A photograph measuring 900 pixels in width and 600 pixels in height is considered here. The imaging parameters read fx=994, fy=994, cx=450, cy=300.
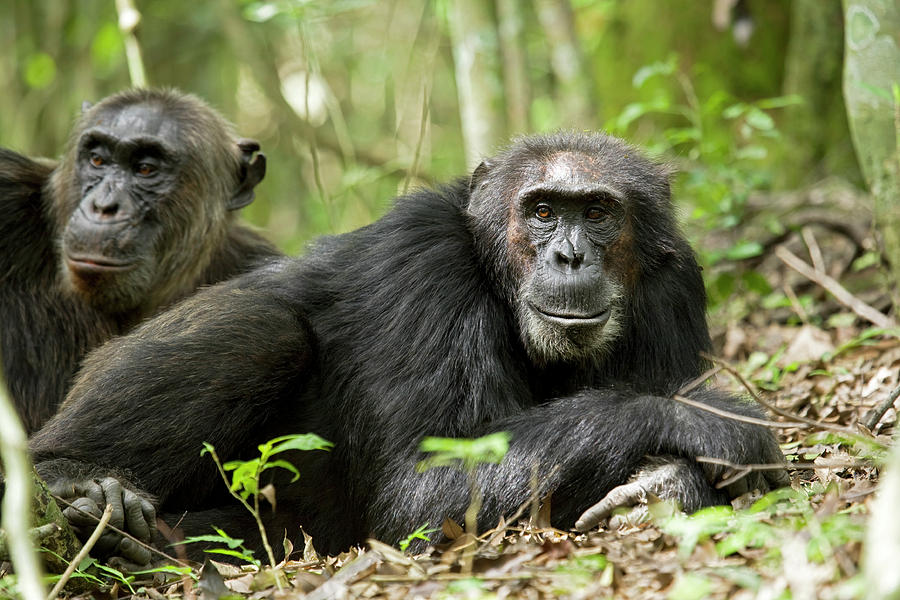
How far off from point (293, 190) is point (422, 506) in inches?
511

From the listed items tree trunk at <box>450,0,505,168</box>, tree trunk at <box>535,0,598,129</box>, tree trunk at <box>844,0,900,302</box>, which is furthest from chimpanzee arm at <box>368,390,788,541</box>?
tree trunk at <box>535,0,598,129</box>

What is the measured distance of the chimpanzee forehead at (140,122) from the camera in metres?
6.65

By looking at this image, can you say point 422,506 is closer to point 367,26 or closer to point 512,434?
point 512,434

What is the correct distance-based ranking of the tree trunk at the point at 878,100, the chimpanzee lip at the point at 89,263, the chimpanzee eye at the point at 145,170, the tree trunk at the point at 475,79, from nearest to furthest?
the tree trunk at the point at 878,100, the chimpanzee lip at the point at 89,263, the chimpanzee eye at the point at 145,170, the tree trunk at the point at 475,79

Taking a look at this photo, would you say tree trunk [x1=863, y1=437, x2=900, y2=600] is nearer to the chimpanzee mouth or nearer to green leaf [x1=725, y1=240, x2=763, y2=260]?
the chimpanzee mouth

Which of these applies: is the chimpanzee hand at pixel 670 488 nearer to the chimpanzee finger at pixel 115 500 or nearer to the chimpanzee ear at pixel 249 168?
the chimpanzee finger at pixel 115 500

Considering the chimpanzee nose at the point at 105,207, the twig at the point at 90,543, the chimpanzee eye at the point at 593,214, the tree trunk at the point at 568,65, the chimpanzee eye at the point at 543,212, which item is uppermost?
the tree trunk at the point at 568,65

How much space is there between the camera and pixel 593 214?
5082mm

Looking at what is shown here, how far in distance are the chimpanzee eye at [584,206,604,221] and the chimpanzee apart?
2.90 metres

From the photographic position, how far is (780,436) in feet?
18.6

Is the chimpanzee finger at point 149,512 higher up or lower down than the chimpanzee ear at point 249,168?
lower down

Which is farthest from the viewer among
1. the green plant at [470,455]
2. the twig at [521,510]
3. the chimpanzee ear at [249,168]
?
the chimpanzee ear at [249,168]

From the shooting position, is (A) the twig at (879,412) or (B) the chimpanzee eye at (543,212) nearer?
(A) the twig at (879,412)

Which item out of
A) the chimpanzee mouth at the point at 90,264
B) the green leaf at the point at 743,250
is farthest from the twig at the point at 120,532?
the green leaf at the point at 743,250
